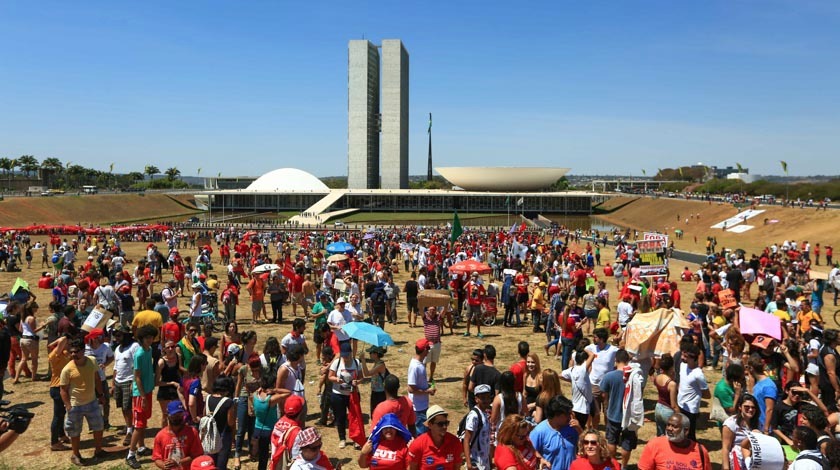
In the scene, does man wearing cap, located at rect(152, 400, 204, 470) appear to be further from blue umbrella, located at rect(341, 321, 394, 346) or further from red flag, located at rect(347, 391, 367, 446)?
blue umbrella, located at rect(341, 321, 394, 346)

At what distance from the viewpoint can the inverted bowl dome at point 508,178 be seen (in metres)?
96.2

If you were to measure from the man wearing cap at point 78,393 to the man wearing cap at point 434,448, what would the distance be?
4303 millimetres

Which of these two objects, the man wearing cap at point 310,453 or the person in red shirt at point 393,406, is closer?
the man wearing cap at point 310,453

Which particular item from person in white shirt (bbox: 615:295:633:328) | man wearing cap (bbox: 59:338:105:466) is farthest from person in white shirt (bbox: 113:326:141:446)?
person in white shirt (bbox: 615:295:633:328)

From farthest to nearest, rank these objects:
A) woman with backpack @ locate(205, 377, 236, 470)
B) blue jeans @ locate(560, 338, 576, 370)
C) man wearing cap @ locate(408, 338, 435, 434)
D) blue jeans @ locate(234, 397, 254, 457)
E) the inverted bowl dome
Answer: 1. the inverted bowl dome
2. blue jeans @ locate(560, 338, 576, 370)
3. man wearing cap @ locate(408, 338, 435, 434)
4. blue jeans @ locate(234, 397, 254, 457)
5. woman with backpack @ locate(205, 377, 236, 470)

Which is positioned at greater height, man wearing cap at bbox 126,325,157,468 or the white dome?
the white dome

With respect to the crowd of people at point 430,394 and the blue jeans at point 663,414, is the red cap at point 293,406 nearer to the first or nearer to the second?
the crowd of people at point 430,394

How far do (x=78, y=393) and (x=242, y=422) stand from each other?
75.1 inches

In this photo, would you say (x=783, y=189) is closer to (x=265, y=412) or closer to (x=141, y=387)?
(x=265, y=412)

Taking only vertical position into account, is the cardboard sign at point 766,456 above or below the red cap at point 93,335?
below

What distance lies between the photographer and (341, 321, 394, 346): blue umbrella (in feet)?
26.4

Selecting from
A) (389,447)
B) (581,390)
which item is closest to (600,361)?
(581,390)

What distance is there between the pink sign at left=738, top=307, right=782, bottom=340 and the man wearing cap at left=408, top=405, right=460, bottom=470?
220 inches

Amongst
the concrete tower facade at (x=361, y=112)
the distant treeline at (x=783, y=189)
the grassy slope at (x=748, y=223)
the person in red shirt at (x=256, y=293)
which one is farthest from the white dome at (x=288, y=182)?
the person in red shirt at (x=256, y=293)
